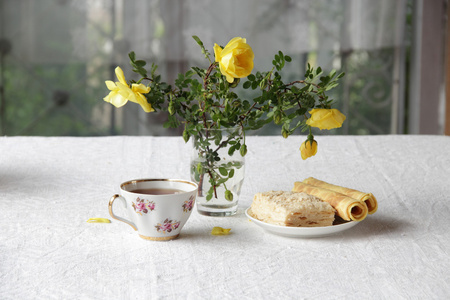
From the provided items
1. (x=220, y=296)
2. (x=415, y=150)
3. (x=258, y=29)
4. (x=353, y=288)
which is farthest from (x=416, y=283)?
(x=258, y=29)

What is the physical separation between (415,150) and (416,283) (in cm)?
64

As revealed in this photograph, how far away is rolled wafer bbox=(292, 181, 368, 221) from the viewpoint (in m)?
0.71

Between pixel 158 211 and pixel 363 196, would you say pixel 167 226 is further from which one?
pixel 363 196

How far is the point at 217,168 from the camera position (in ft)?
2.55

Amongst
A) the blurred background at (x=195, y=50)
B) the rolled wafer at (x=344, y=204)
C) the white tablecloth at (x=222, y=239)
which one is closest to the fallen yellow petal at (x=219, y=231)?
the white tablecloth at (x=222, y=239)

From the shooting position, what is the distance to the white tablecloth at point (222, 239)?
0.56 meters

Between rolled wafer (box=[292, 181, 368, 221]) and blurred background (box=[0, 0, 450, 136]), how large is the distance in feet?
4.31

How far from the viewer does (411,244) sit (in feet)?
2.26

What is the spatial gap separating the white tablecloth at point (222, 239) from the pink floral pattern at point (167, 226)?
0.06ft

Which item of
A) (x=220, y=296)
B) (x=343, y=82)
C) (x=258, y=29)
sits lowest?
(x=220, y=296)

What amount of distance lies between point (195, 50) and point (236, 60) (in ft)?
4.61

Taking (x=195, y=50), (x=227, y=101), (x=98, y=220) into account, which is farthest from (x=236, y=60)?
(x=195, y=50)

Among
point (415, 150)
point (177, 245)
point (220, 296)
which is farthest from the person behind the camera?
point (415, 150)

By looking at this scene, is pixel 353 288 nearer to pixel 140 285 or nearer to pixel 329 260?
pixel 329 260
